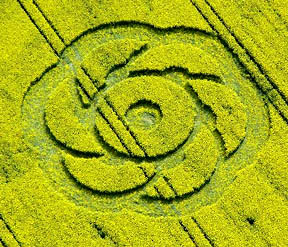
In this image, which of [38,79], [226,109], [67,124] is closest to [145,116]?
[67,124]

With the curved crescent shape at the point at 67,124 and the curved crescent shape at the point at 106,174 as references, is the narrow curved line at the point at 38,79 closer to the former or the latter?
the curved crescent shape at the point at 67,124

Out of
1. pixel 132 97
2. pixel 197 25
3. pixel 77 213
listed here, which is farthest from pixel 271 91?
pixel 77 213

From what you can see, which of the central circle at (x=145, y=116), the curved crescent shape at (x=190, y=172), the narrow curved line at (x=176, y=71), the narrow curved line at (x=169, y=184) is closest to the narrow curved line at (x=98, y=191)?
the curved crescent shape at (x=190, y=172)

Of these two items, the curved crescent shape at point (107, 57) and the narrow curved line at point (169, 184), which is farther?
the curved crescent shape at point (107, 57)

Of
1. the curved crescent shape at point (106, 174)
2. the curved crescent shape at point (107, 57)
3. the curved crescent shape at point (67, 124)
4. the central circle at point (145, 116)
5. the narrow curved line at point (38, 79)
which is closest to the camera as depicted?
the curved crescent shape at point (106, 174)

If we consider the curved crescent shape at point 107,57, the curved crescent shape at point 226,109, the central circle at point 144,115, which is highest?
the curved crescent shape at point 107,57

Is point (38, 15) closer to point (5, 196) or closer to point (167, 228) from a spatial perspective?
point (5, 196)
